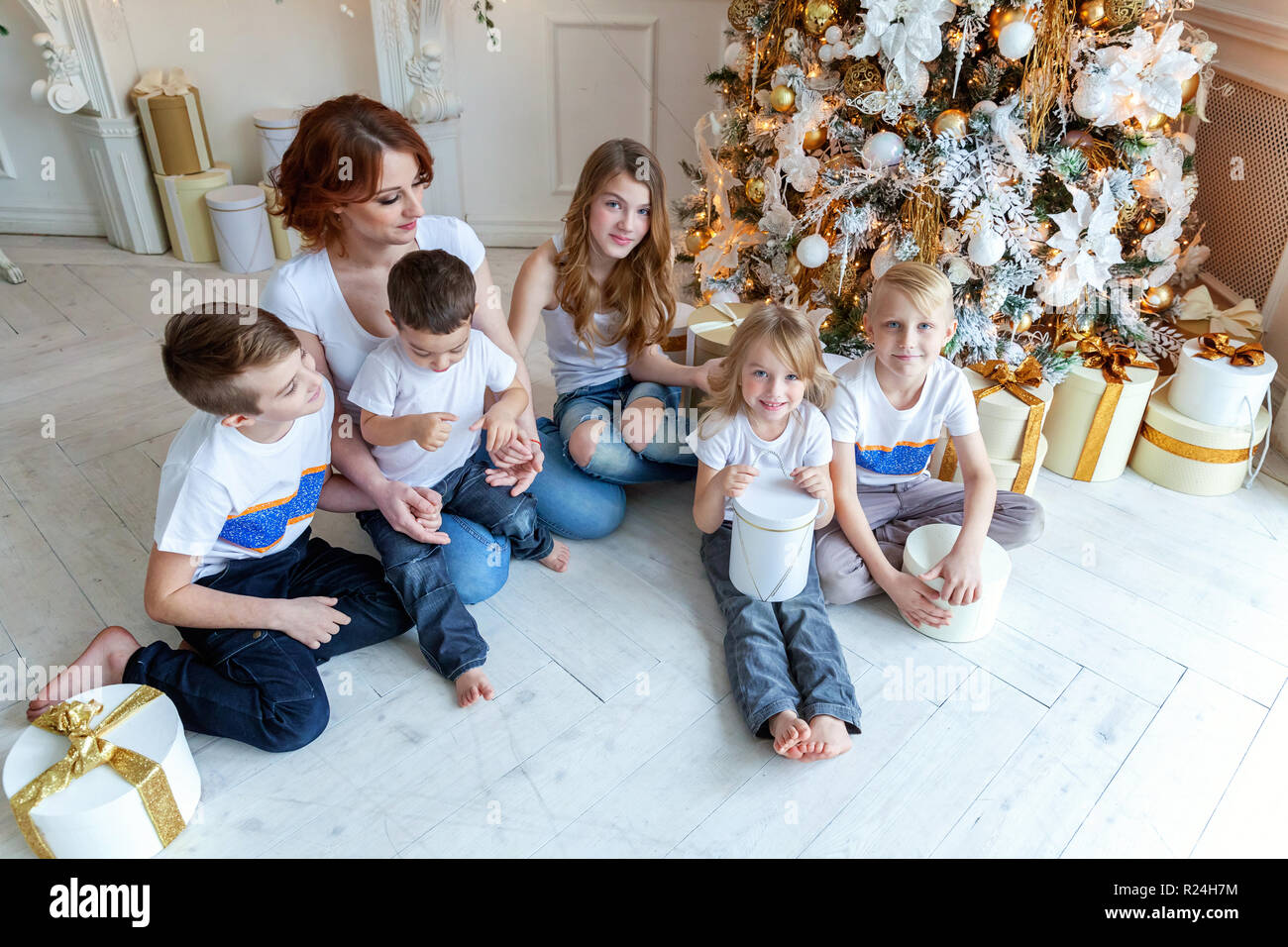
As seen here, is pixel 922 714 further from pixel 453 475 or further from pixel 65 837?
pixel 65 837

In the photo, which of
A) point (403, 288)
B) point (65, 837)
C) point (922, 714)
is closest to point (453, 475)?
point (403, 288)

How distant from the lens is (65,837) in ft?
4.22

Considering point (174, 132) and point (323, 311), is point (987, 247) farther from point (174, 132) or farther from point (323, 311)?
point (174, 132)

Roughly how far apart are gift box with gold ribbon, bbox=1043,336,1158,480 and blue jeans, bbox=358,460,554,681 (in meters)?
1.26

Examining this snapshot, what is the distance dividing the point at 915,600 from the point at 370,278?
1200 mm

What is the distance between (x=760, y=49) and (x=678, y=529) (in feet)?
4.00

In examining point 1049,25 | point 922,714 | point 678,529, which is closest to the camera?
point 922,714

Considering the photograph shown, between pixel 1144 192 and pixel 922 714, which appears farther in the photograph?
pixel 1144 192

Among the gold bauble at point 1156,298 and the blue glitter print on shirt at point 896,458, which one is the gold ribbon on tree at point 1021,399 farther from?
the gold bauble at point 1156,298

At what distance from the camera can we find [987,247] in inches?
77.0

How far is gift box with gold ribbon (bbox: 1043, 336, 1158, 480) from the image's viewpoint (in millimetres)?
2148

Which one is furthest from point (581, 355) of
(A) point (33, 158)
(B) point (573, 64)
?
(A) point (33, 158)

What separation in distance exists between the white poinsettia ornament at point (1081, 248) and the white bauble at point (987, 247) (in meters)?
0.15

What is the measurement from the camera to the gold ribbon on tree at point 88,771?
4.19ft
